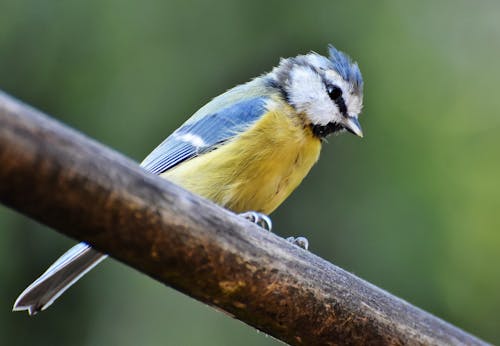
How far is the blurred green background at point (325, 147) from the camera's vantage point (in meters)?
2.86

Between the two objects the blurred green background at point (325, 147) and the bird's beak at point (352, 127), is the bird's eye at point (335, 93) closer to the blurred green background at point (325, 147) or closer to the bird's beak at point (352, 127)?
the bird's beak at point (352, 127)

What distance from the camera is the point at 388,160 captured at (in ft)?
10.5

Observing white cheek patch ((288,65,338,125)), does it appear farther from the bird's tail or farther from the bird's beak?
the bird's tail

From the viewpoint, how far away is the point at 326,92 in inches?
100.0

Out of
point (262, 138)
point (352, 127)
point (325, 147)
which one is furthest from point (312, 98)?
point (325, 147)

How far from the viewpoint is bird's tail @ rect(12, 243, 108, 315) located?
1.72m

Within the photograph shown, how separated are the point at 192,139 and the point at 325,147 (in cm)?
104

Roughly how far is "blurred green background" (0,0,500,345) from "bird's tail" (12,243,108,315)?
35.3 inches

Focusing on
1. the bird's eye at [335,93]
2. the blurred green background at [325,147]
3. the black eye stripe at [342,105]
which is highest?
the bird's eye at [335,93]

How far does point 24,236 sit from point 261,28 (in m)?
1.40

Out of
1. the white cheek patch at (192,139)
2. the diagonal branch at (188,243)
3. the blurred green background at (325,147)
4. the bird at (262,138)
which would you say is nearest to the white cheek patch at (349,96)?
the bird at (262,138)

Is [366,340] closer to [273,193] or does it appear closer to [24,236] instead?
[273,193]

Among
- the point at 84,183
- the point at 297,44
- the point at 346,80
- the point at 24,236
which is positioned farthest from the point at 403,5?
the point at 84,183

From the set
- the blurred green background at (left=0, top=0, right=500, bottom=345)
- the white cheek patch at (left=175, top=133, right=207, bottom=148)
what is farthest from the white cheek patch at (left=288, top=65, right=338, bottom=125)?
the blurred green background at (left=0, top=0, right=500, bottom=345)
